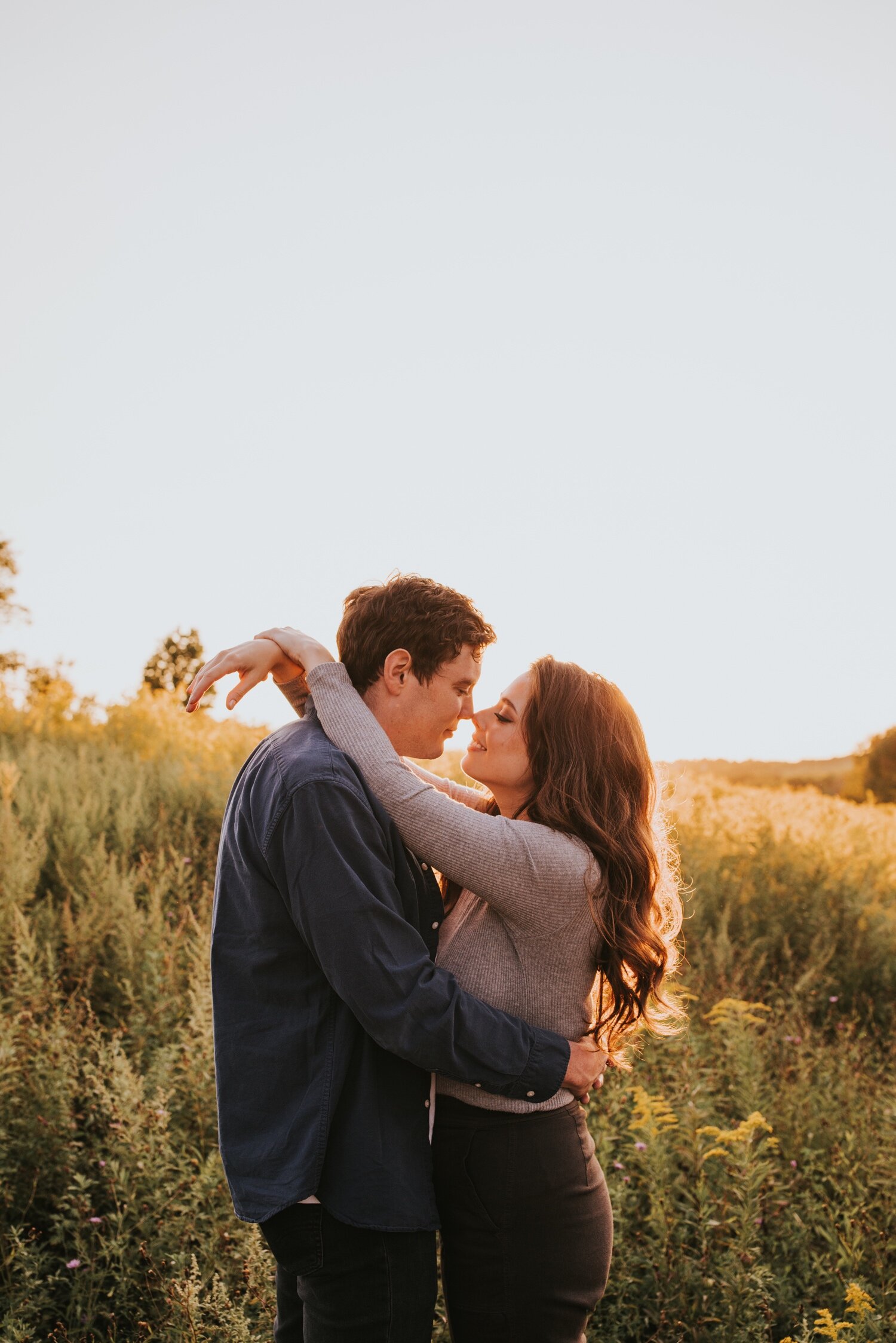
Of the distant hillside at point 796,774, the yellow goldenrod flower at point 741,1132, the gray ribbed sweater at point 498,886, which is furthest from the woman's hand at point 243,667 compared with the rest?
the distant hillside at point 796,774

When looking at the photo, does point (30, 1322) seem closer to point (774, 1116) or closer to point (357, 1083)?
point (357, 1083)

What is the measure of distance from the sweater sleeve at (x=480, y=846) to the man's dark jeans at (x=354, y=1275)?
2.40ft

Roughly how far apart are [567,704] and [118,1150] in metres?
2.68

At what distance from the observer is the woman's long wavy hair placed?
93.0 inches

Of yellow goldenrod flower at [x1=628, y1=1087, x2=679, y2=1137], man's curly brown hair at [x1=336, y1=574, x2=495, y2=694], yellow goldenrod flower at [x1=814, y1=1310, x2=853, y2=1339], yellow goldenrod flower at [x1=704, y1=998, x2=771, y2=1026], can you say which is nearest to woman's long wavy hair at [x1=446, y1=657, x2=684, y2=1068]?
man's curly brown hair at [x1=336, y1=574, x2=495, y2=694]

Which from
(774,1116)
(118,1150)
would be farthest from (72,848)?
(774,1116)

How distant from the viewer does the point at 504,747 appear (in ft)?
8.32

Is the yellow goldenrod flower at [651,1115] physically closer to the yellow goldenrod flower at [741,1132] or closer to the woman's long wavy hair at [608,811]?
the yellow goldenrod flower at [741,1132]

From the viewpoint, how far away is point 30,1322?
11.0 ft

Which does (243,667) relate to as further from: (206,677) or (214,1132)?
(214,1132)

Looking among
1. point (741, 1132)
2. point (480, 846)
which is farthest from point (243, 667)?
point (741, 1132)

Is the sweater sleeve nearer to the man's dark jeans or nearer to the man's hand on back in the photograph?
the man's hand on back

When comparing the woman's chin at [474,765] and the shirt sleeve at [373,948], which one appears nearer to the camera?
the shirt sleeve at [373,948]

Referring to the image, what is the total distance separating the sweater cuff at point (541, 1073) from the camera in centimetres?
214
